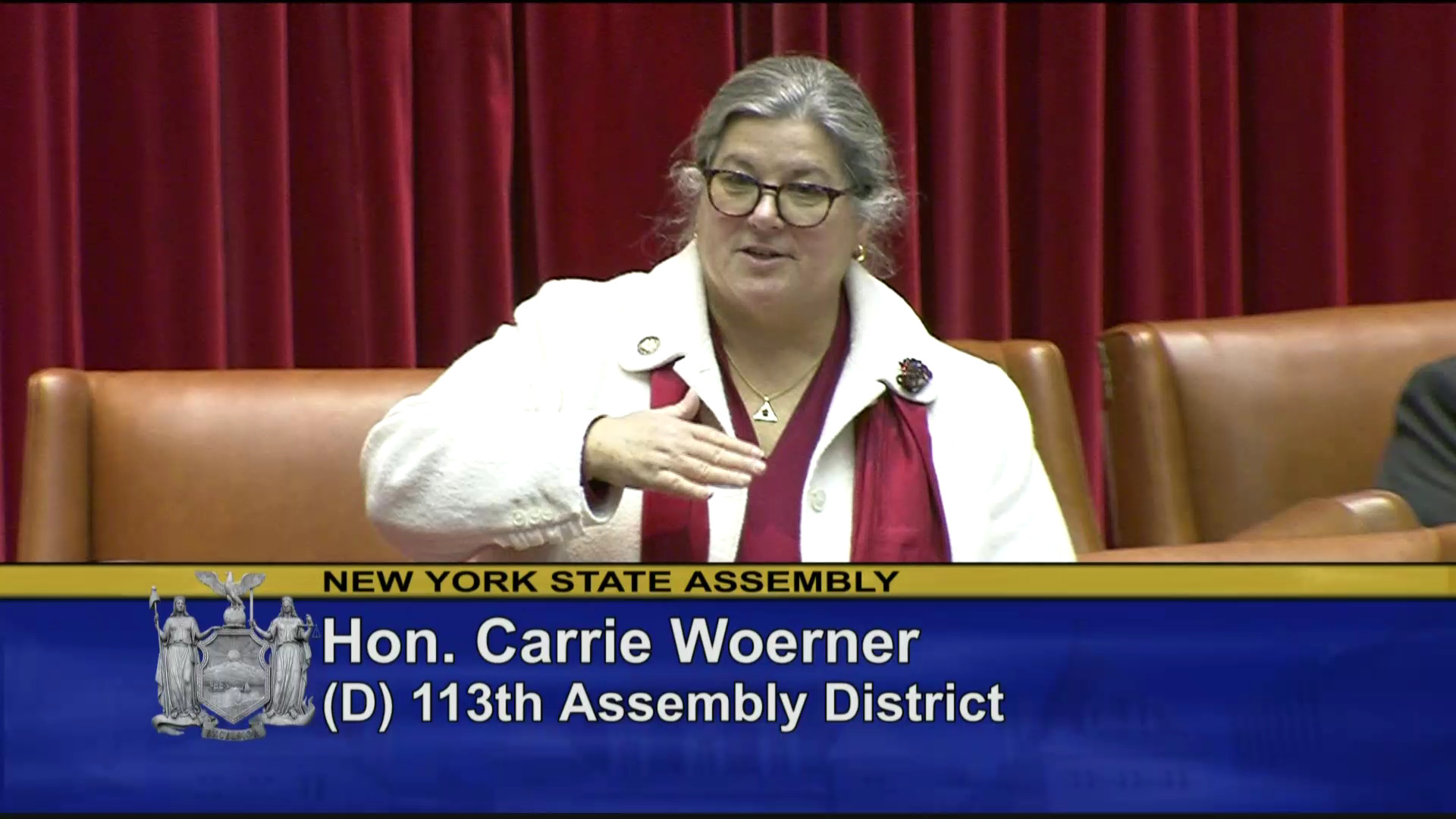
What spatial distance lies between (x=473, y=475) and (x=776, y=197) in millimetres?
452

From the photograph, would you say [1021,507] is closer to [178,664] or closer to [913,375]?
[913,375]

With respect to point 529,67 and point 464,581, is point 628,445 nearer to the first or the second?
point 464,581

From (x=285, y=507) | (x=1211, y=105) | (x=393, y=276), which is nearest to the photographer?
(x=285, y=507)

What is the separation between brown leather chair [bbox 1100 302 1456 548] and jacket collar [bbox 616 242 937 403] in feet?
1.76

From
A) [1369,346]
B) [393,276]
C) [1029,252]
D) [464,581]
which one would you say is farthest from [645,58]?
[464,581]

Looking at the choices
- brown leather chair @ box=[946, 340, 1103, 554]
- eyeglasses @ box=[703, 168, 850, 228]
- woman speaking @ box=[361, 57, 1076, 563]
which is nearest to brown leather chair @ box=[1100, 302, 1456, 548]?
brown leather chair @ box=[946, 340, 1103, 554]

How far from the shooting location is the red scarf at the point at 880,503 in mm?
1840

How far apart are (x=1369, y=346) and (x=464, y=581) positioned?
1.65 m

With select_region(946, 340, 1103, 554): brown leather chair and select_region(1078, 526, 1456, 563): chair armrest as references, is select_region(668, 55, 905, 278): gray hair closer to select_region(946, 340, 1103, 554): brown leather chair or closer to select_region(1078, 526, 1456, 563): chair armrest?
select_region(946, 340, 1103, 554): brown leather chair

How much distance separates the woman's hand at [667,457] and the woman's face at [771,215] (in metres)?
0.28

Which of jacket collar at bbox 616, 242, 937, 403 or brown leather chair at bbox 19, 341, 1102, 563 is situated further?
brown leather chair at bbox 19, 341, 1102, 563

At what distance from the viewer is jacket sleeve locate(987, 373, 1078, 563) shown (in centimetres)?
193

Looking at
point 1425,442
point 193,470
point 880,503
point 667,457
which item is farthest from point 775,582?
point 1425,442

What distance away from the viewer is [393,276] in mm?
2822
